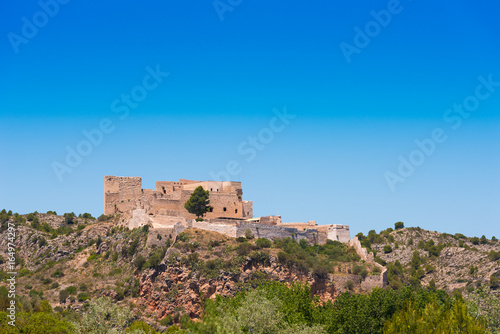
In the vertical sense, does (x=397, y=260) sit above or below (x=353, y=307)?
Result: above

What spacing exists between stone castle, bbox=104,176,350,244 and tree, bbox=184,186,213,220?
25.4 inches

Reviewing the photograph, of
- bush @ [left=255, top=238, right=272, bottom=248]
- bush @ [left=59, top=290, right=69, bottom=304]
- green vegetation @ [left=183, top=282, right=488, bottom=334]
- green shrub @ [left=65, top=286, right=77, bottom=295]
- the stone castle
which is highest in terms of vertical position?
the stone castle

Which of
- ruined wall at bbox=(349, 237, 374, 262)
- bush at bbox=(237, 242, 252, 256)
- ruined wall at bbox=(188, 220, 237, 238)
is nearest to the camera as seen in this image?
bush at bbox=(237, 242, 252, 256)

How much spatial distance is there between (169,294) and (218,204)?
14.7 meters

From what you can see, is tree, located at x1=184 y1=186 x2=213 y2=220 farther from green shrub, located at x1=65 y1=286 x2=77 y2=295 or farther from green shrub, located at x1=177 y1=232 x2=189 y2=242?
green shrub, located at x1=65 y1=286 x2=77 y2=295

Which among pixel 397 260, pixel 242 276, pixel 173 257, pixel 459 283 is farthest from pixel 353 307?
pixel 397 260

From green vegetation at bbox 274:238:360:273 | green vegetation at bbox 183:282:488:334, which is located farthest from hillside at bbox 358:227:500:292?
green vegetation at bbox 183:282:488:334

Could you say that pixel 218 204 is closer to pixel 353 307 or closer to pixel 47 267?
pixel 47 267

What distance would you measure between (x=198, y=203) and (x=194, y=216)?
4.77ft

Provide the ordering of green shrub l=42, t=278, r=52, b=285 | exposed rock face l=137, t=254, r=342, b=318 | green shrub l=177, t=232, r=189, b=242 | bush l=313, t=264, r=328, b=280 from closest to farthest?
1. exposed rock face l=137, t=254, r=342, b=318
2. green shrub l=177, t=232, r=189, b=242
3. bush l=313, t=264, r=328, b=280
4. green shrub l=42, t=278, r=52, b=285

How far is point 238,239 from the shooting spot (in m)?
69.1

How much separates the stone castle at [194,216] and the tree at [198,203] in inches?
25.4

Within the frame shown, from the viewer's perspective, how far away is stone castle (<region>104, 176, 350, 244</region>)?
232ft

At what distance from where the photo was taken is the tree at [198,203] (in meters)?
73.5
